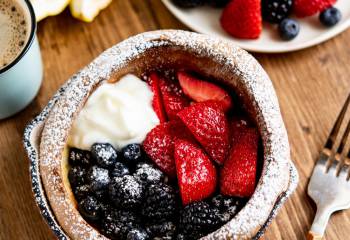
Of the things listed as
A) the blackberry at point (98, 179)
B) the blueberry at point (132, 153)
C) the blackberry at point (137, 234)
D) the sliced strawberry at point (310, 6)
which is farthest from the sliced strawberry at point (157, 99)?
the sliced strawberry at point (310, 6)

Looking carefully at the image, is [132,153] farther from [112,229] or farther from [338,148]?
[338,148]

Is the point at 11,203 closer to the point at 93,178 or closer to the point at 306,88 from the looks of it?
the point at 93,178

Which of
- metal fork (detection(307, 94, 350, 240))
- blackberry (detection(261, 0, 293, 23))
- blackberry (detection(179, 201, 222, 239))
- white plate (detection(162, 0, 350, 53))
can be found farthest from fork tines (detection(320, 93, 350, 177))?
blackberry (detection(179, 201, 222, 239))

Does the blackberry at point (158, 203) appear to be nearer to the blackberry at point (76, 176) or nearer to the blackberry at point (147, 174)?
the blackberry at point (147, 174)

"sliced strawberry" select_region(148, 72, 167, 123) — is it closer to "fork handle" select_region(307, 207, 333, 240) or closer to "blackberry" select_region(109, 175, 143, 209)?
"blackberry" select_region(109, 175, 143, 209)

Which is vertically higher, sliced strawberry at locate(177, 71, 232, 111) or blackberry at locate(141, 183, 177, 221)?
sliced strawberry at locate(177, 71, 232, 111)

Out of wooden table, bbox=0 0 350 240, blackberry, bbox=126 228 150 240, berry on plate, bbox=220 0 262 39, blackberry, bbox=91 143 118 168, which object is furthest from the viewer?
berry on plate, bbox=220 0 262 39

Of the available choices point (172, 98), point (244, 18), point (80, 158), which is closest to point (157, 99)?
point (172, 98)
